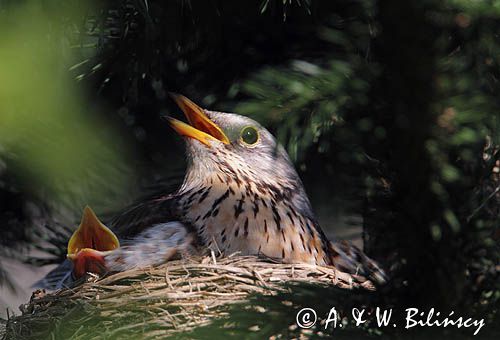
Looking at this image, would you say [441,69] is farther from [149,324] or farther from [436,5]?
[149,324]

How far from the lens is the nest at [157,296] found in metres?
1.78

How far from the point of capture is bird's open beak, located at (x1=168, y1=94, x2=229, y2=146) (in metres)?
2.43

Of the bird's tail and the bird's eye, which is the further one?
the bird's eye

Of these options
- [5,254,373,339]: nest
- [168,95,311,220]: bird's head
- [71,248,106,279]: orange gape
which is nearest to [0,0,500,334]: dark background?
[168,95,311,220]: bird's head

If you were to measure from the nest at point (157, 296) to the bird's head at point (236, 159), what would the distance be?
Result: 0.49m

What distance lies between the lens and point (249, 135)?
2729 millimetres

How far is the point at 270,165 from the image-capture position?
8.95 ft

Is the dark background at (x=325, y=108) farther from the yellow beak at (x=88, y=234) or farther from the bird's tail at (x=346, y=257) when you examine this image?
the bird's tail at (x=346, y=257)

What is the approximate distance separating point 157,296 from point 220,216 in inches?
22.3

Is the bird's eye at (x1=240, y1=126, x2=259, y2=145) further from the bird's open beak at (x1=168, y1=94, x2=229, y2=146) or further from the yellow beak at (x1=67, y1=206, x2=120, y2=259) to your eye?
the yellow beak at (x1=67, y1=206, x2=120, y2=259)

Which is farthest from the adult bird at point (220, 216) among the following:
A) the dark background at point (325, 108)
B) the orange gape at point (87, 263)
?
the dark background at point (325, 108)

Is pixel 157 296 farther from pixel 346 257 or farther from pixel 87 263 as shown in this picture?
pixel 346 257

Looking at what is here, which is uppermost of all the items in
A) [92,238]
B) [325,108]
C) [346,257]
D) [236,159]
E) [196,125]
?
[325,108]

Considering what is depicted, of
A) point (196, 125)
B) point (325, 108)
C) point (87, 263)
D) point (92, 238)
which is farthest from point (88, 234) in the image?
point (325, 108)
